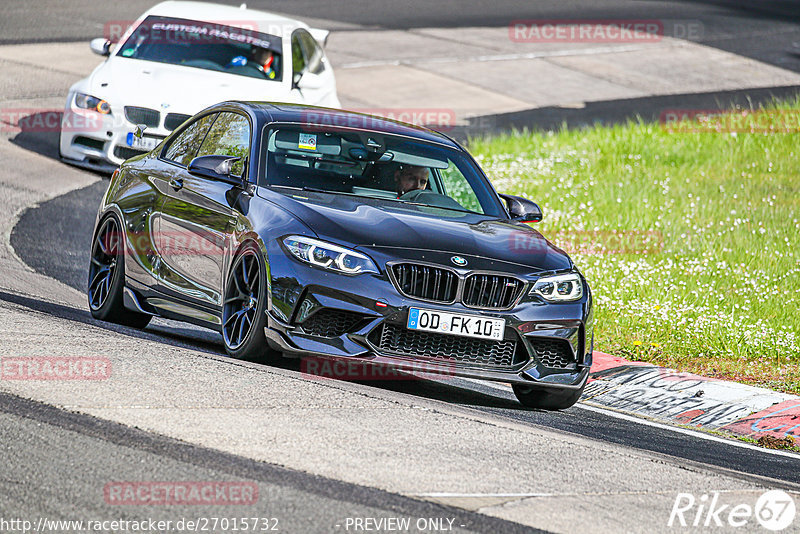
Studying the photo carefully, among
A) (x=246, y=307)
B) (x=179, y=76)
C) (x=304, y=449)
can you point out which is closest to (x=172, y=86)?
(x=179, y=76)

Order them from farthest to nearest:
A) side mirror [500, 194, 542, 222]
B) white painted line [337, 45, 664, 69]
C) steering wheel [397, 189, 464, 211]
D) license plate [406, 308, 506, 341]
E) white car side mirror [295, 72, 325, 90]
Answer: white painted line [337, 45, 664, 69], white car side mirror [295, 72, 325, 90], side mirror [500, 194, 542, 222], steering wheel [397, 189, 464, 211], license plate [406, 308, 506, 341]

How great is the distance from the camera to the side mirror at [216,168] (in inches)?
331

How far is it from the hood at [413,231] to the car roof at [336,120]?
2.49 ft

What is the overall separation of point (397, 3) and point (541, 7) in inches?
158

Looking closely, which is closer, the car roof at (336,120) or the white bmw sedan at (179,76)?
the car roof at (336,120)

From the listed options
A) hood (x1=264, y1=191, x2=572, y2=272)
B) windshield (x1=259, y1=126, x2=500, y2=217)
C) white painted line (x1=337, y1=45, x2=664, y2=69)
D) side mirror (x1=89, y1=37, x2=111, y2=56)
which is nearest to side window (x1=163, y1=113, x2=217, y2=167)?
windshield (x1=259, y1=126, x2=500, y2=217)

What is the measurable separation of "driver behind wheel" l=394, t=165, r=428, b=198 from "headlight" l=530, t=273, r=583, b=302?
1.26m

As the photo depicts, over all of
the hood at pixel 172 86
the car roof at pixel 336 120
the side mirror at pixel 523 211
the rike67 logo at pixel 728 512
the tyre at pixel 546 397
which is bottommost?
the tyre at pixel 546 397

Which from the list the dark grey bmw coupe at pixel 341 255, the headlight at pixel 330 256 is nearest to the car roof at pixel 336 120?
the dark grey bmw coupe at pixel 341 255

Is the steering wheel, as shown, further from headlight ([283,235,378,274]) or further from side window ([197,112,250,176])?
headlight ([283,235,378,274])

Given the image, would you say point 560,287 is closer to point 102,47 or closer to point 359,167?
point 359,167

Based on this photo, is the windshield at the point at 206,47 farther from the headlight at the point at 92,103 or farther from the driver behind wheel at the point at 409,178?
the driver behind wheel at the point at 409,178

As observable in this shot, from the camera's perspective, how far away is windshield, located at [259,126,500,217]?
8.48 meters

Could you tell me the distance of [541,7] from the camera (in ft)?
115
